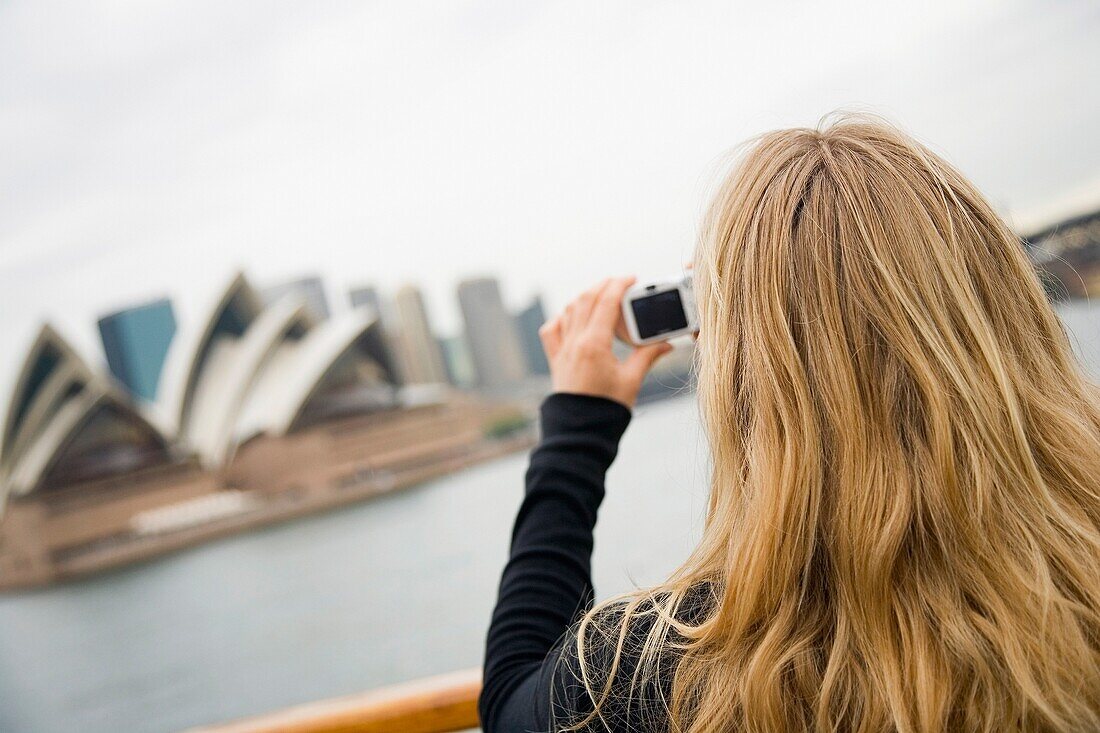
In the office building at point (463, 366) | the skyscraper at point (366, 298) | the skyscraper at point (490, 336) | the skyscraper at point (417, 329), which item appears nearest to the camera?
the skyscraper at point (490, 336)

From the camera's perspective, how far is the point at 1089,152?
160 cm

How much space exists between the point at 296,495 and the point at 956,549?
10723 mm

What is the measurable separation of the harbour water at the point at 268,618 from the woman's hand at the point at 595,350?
3690mm

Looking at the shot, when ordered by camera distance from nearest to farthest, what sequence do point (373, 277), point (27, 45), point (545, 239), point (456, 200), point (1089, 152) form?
point (1089, 152)
point (545, 239)
point (27, 45)
point (456, 200)
point (373, 277)

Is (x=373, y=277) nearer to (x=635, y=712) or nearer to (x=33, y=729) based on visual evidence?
(x=33, y=729)

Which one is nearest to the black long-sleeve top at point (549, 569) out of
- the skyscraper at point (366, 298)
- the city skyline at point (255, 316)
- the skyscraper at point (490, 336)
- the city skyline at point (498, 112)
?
the city skyline at point (498, 112)

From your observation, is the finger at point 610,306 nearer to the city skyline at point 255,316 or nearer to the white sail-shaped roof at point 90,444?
the city skyline at point 255,316

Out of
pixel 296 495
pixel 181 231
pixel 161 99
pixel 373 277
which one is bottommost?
pixel 296 495

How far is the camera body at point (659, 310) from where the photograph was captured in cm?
57

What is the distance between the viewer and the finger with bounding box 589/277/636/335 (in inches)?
22.0

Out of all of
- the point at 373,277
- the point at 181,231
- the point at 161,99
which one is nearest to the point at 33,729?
the point at 161,99

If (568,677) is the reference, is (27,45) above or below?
above

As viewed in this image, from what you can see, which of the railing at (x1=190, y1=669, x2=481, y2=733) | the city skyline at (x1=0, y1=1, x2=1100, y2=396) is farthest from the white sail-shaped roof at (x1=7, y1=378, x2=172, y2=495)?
the railing at (x1=190, y1=669, x2=481, y2=733)

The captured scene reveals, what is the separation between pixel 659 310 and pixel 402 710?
0.62m
